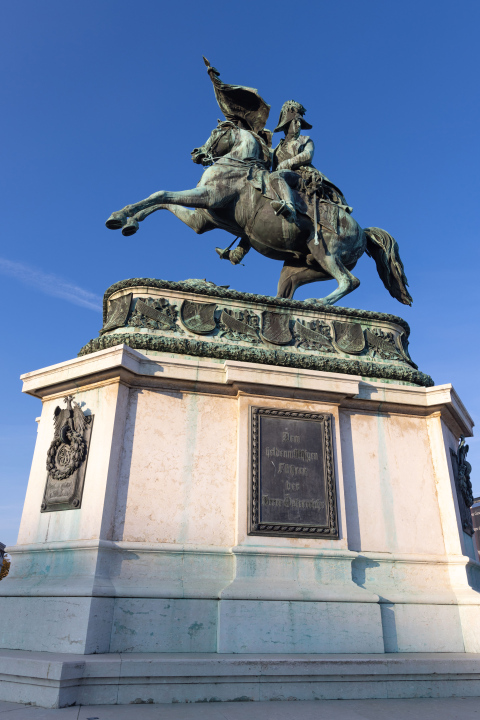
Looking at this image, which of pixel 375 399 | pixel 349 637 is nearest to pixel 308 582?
pixel 349 637

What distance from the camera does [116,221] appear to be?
891 centimetres

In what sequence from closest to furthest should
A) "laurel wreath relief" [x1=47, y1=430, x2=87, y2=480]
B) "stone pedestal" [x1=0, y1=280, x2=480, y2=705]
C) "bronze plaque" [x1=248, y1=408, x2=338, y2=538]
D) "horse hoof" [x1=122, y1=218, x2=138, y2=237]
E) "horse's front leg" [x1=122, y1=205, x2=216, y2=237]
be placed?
"stone pedestal" [x1=0, y1=280, x2=480, y2=705], "bronze plaque" [x1=248, y1=408, x2=338, y2=538], "laurel wreath relief" [x1=47, y1=430, x2=87, y2=480], "horse hoof" [x1=122, y1=218, x2=138, y2=237], "horse's front leg" [x1=122, y1=205, x2=216, y2=237]

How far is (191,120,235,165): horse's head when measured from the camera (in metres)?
10.9

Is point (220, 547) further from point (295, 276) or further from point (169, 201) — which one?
point (295, 276)

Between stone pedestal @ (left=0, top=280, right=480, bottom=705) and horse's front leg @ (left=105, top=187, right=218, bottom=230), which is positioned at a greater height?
horse's front leg @ (left=105, top=187, right=218, bottom=230)

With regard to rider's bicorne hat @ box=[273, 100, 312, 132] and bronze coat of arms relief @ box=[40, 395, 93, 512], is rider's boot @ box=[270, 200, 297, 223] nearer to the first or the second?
rider's bicorne hat @ box=[273, 100, 312, 132]

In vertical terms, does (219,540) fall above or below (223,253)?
below

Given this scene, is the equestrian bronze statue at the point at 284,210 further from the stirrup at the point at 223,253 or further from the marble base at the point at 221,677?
the marble base at the point at 221,677

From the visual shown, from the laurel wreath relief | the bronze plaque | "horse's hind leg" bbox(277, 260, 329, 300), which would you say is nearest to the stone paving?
the bronze plaque

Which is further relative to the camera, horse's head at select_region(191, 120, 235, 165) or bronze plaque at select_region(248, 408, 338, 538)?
horse's head at select_region(191, 120, 235, 165)

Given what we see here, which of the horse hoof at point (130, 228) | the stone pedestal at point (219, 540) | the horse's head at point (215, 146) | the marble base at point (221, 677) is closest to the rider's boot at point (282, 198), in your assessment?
the horse's head at point (215, 146)

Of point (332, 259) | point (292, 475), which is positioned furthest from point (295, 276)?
point (292, 475)

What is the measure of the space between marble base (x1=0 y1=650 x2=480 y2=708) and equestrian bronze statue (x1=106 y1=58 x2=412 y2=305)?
5.89m

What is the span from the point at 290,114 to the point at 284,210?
344cm
